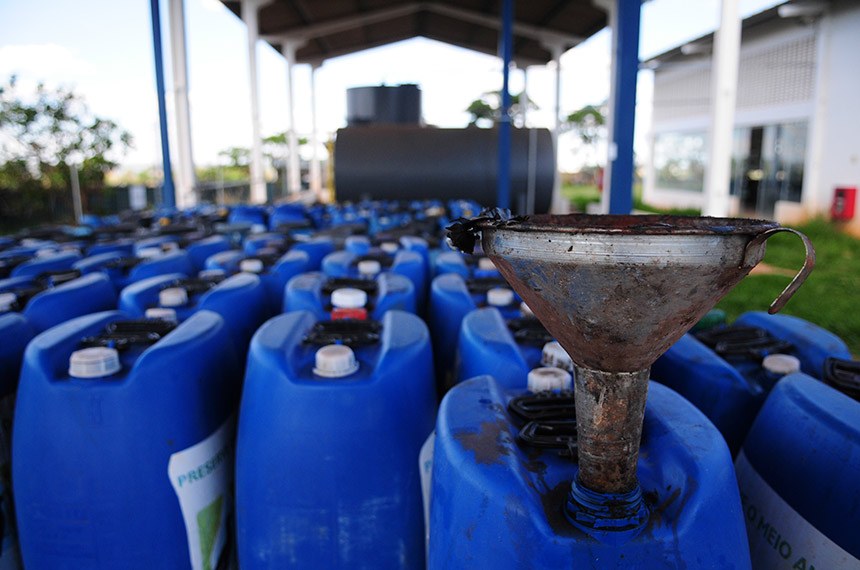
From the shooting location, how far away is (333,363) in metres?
1.11

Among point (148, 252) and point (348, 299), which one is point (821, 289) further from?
point (148, 252)

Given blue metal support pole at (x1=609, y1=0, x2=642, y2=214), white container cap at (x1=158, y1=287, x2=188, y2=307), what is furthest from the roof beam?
white container cap at (x1=158, y1=287, x2=188, y2=307)

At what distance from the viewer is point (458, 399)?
3.04 ft

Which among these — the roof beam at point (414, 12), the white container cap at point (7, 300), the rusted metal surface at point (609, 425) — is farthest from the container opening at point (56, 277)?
the roof beam at point (414, 12)

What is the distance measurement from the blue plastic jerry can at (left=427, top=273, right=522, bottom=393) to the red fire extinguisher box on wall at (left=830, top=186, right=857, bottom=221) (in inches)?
290

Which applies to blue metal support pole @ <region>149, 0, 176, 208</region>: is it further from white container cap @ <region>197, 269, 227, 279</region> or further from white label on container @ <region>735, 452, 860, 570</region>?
white label on container @ <region>735, 452, 860, 570</region>

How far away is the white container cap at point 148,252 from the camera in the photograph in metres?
2.39

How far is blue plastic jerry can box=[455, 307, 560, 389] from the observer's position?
1.15 m

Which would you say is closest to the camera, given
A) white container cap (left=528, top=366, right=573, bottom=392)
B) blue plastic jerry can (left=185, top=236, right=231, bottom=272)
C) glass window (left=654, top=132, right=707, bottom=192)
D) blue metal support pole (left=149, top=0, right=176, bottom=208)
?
white container cap (left=528, top=366, right=573, bottom=392)

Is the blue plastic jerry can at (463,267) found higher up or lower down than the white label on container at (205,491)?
higher up

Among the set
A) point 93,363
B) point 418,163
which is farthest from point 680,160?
point 93,363

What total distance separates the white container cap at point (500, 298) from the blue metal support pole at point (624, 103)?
2.26m

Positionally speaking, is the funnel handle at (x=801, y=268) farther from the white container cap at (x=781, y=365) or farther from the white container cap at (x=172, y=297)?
the white container cap at (x=172, y=297)

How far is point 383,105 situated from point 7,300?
7.31 meters
